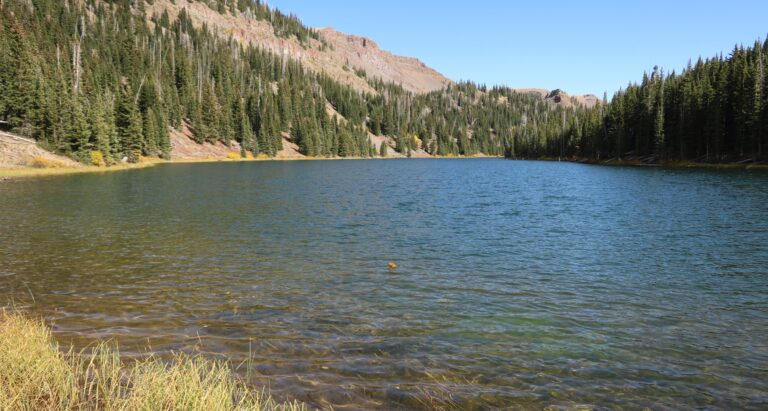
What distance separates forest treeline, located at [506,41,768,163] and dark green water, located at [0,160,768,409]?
246 feet

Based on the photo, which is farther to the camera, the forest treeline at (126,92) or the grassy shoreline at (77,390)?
the forest treeline at (126,92)

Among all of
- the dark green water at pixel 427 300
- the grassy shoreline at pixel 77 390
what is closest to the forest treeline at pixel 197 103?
the dark green water at pixel 427 300

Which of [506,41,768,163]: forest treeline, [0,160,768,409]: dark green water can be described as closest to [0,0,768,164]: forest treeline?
[506,41,768,163]: forest treeline

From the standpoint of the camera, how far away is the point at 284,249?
67.4ft

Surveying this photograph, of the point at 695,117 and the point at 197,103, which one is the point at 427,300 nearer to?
the point at 695,117

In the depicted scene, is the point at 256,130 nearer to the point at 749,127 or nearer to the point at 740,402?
Answer: the point at 749,127

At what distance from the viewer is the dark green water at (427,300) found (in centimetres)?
872

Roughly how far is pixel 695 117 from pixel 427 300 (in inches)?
4272

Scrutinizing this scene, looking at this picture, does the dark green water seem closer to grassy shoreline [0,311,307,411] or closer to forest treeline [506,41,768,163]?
grassy shoreline [0,311,307,411]

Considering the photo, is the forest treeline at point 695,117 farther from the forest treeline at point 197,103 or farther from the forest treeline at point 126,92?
the forest treeline at point 126,92

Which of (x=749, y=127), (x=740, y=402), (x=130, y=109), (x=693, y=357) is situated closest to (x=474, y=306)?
(x=693, y=357)

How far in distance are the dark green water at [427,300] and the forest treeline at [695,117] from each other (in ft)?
246

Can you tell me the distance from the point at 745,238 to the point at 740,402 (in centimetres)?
1924

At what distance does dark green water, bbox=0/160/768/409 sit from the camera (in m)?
8.72
